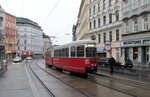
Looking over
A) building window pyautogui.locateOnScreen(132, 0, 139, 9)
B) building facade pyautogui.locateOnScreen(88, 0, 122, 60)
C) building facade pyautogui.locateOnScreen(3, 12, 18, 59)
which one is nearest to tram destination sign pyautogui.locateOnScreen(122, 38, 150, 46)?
building facade pyautogui.locateOnScreen(88, 0, 122, 60)

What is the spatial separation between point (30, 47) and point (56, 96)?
10114 centimetres

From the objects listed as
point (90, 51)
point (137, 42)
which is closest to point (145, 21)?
point (137, 42)

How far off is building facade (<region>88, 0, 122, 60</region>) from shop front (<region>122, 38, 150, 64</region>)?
2100 mm

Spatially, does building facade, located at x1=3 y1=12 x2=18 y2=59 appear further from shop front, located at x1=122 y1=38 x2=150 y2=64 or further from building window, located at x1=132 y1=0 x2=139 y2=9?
building window, located at x1=132 y1=0 x2=139 y2=9

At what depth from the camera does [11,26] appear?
3669 inches

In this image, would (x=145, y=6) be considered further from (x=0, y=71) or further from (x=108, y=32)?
(x=0, y=71)

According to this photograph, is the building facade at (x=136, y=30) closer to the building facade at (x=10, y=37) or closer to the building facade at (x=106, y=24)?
the building facade at (x=106, y=24)

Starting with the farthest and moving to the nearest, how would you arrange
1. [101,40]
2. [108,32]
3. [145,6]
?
[101,40] → [108,32] → [145,6]

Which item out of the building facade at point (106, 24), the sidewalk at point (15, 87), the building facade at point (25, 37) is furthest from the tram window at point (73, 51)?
the building facade at point (25, 37)

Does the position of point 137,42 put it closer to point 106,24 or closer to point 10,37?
point 106,24

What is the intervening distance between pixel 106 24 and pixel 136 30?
9640 millimetres

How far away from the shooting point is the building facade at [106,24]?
38.7 metres

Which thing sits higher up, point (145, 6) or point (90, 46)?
point (145, 6)

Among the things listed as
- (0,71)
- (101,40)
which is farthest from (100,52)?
(0,71)
